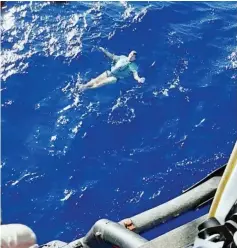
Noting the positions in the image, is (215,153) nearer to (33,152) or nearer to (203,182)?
(33,152)

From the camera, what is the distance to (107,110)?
7523 millimetres

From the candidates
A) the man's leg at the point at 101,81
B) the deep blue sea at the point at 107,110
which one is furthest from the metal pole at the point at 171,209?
the man's leg at the point at 101,81

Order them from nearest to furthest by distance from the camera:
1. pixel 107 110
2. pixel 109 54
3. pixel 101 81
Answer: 1. pixel 107 110
2. pixel 101 81
3. pixel 109 54

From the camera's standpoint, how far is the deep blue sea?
6.64 m

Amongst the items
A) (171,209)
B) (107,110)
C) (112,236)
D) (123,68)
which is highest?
(112,236)

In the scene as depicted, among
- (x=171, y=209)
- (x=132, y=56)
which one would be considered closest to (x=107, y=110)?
(x=132, y=56)

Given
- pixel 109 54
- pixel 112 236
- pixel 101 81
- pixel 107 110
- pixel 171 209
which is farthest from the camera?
pixel 109 54

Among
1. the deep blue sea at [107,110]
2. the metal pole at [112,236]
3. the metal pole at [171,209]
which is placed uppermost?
the metal pole at [112,236]

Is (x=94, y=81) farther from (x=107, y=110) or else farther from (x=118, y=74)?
(x=107, y=110)

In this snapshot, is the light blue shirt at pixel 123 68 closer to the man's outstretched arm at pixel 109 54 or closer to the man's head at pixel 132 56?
the man's head at pixel 132 56

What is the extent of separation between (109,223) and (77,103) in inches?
237

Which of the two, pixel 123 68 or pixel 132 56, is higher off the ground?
pixel 132 56

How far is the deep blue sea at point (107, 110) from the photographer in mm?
6641

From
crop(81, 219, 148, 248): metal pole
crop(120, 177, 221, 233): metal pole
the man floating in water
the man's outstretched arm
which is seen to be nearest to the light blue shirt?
the man floating in water
